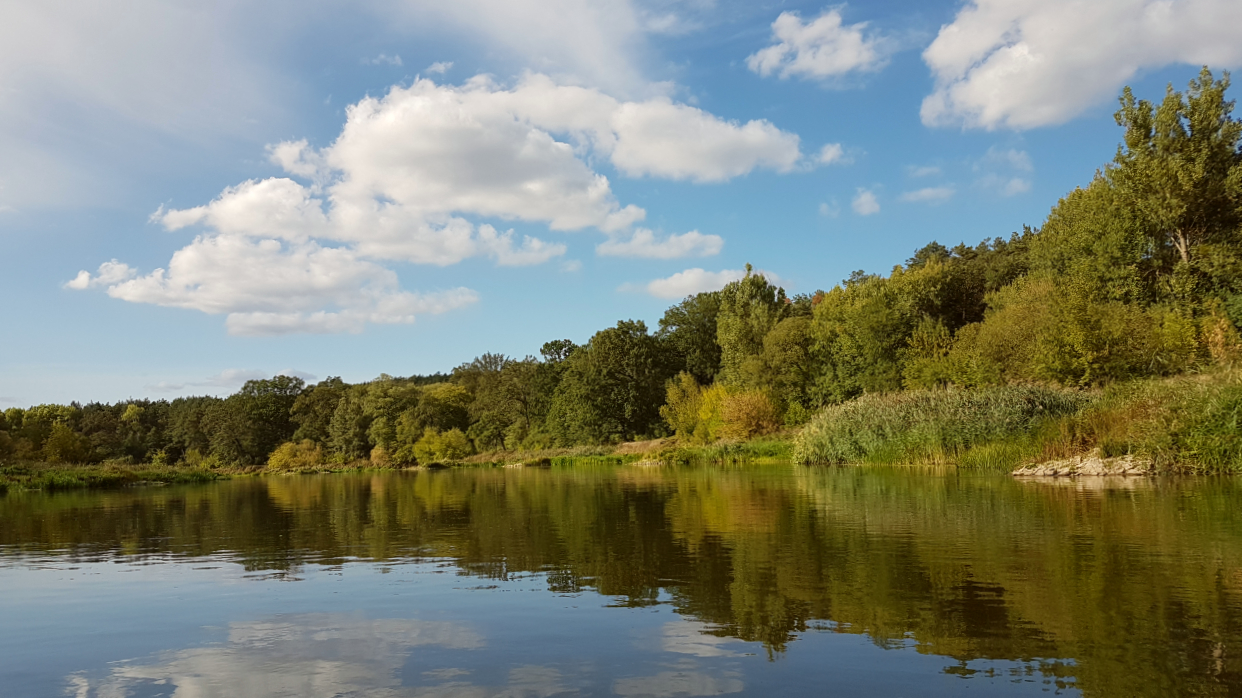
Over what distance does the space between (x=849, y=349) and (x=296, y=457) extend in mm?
72232

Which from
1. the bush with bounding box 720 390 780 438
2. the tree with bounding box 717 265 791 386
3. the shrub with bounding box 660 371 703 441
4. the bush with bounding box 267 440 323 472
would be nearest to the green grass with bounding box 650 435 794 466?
the bush with bounding box 720 390 780 438

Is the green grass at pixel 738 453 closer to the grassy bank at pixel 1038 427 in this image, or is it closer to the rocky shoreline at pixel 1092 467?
the grassy bank at pixel 1038 427

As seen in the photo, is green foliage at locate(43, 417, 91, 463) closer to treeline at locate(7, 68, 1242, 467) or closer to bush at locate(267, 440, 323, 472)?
treeline at locate(7, 68, 1242, 467)

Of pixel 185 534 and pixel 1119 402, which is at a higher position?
pixel 1119 402

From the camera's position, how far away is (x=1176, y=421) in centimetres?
2189

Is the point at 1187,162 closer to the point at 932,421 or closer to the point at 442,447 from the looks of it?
the point at 932,421

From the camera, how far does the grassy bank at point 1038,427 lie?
2142cm

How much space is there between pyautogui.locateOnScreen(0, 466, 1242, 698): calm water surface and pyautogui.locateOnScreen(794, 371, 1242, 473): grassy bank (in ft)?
16.5

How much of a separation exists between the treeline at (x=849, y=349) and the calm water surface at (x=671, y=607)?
26.3 metres

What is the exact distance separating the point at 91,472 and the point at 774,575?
54.5 meters

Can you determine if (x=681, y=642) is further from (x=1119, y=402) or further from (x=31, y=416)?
(x=31, y=416)

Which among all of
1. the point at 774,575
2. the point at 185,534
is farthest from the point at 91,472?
the point at 774,575

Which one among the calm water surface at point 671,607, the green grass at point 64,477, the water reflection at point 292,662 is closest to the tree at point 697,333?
the green grass at point 64,477

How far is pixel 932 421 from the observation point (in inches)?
1234
